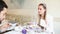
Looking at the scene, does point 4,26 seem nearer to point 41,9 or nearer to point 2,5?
point 2,5

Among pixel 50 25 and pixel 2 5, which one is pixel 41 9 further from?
pixel 2 5

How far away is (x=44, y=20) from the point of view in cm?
128

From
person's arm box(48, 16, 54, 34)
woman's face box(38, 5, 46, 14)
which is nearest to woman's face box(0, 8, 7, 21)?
woman's face box(38, 5, 46, 14)

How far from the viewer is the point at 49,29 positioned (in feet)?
4.17

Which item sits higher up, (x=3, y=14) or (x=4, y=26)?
(x=3, y=14)

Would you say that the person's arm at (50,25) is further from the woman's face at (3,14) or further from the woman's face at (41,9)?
the woman's face at (3,14)

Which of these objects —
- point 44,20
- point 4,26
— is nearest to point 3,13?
point 4,26

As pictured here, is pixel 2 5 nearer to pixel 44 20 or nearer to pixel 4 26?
pixel 4 26

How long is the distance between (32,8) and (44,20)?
0.62 ft

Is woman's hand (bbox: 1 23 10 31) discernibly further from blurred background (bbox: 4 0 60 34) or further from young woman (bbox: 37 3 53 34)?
young woman (bbox: 37 3 53 34)

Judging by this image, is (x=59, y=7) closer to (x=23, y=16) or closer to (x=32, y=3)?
(x=32, y=3)

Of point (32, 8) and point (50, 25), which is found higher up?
point (32, 8)

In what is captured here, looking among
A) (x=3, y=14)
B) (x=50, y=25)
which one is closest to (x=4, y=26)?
(x=3, y=14)

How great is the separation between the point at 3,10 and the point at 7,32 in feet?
0.80
